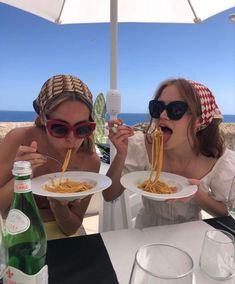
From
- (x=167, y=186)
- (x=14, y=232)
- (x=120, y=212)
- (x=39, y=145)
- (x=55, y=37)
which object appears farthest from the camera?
(x=55, y=37)

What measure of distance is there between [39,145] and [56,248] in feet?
2.91

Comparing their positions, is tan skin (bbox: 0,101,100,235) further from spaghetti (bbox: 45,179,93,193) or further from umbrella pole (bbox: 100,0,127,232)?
umbrella pole (bbox: 100,0,127,232)

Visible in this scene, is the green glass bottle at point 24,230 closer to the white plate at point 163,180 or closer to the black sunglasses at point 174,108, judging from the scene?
the white plate at point 163,180

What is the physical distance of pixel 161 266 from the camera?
2.10ft

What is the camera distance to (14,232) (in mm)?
697

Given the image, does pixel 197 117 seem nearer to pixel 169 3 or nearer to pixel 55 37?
pixel 169 3

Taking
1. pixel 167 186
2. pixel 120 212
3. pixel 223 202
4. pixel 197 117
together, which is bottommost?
pixel 120 212

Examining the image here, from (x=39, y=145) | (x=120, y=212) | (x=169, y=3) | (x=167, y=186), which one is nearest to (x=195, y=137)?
Result: (x=167, y=186)

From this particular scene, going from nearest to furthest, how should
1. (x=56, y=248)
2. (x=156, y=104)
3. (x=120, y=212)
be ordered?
(x=56, y=248)
(x=156, y=104)
(x=120, y=212)

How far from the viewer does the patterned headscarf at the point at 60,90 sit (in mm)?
1497

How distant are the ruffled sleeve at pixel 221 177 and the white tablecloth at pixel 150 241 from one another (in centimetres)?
37

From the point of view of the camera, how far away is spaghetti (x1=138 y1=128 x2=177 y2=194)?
1385mm

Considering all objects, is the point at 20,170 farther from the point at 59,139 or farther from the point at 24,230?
the point at 59,139

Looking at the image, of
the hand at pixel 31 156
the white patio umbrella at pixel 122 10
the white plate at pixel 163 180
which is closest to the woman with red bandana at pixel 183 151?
the white plate at pixel 163 180
